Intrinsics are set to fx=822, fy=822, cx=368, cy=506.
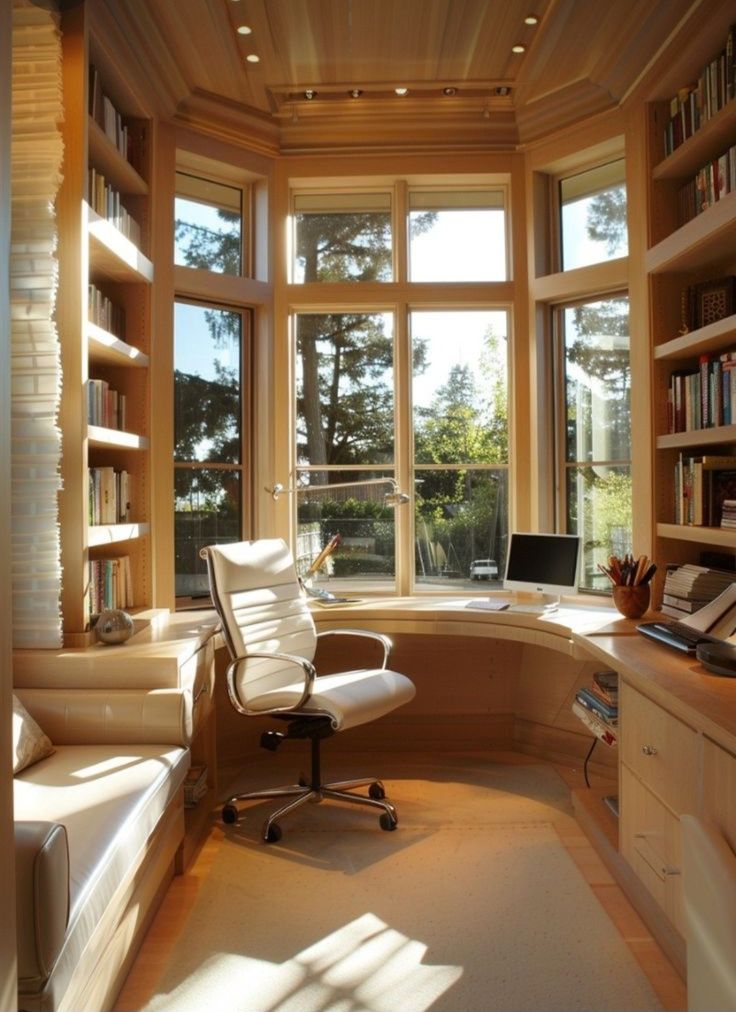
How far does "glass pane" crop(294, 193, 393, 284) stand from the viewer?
437cm

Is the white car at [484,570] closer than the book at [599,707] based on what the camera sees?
No

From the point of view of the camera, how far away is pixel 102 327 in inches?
136

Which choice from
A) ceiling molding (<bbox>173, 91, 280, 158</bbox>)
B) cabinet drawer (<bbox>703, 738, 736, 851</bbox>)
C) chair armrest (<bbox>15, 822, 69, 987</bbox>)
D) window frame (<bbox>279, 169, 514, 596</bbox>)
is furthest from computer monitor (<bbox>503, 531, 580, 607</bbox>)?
chair armrest (<bbox>15, 822, 69, 987</bbox>)

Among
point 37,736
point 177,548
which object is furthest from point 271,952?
point 177,548

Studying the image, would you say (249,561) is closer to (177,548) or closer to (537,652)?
(177,548)

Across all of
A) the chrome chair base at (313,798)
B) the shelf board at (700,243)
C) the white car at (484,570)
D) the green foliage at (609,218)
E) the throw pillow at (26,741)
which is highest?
the green foliage at (609,218)

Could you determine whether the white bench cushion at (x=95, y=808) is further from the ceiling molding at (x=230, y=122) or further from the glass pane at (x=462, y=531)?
the ceiling molding at (x=230, y=122)

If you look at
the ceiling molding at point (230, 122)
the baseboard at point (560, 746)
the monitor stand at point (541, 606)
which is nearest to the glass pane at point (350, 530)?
the monitor stand at point (541, 606)

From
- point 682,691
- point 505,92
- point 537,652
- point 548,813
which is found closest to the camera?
point 682,691

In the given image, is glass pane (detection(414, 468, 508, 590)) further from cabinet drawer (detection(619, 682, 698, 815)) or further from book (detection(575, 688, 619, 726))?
cabinet drawer (detection(619, 682, 698, 815))

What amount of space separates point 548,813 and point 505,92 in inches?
129

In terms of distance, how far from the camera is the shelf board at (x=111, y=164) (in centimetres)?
320

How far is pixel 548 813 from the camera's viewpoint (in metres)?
3.44

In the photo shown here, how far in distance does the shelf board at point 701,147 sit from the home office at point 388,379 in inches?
0.8
